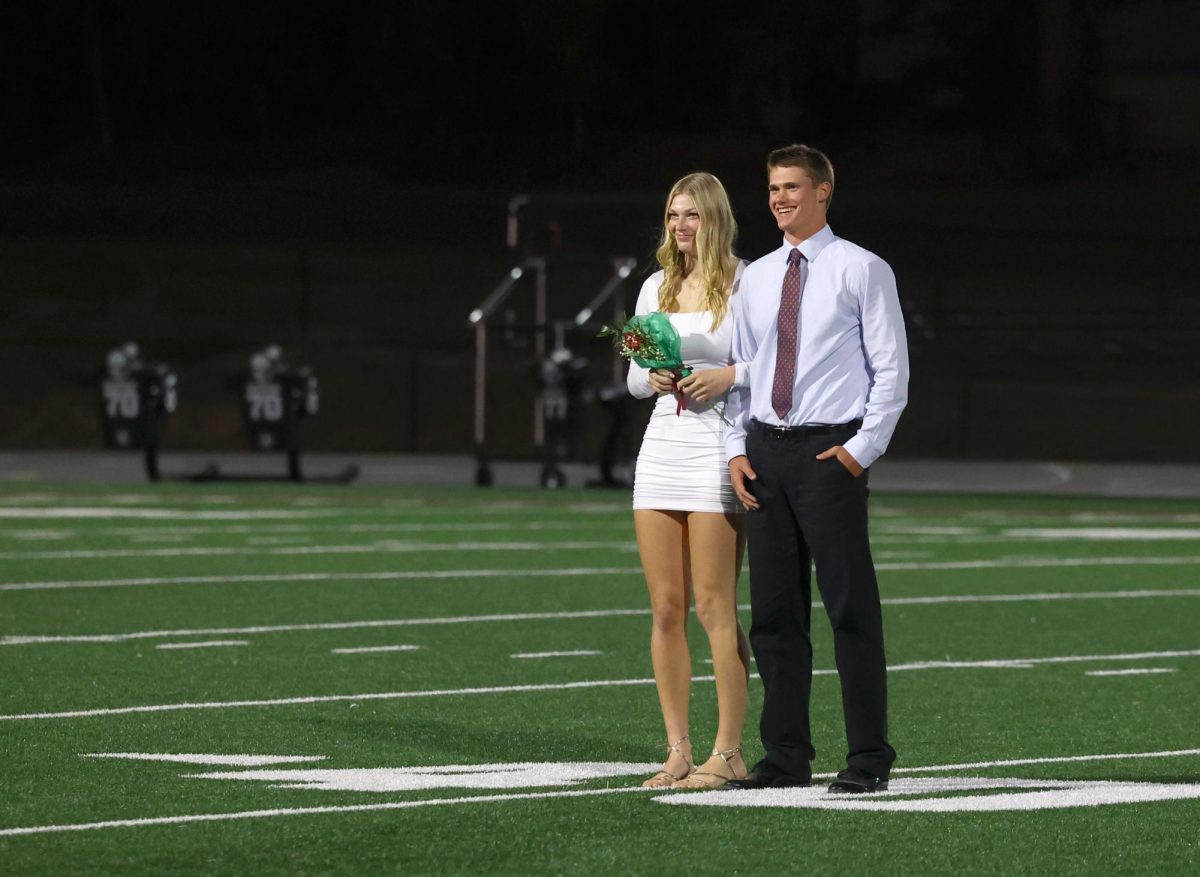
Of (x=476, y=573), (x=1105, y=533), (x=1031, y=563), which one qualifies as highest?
(x=476, y=573)

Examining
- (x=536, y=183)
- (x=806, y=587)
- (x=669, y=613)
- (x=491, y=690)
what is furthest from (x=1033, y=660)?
(x=536, y=183)

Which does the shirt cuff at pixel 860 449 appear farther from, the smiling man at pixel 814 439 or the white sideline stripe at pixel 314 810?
the white sideline stripe at pixel 314 810

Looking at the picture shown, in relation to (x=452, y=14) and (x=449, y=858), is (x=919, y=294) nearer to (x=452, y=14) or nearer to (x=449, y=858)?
(x=452, y=14)

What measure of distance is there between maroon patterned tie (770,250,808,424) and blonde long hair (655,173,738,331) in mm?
397

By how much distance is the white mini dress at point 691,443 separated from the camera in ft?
24.8

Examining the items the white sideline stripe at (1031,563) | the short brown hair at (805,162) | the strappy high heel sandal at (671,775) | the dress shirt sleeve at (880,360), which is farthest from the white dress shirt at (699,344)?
the white sideline stripe at (1031,563)

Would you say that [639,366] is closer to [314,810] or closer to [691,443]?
[691,443]

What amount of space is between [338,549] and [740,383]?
1077cm

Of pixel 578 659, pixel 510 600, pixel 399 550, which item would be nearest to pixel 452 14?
pixel 399 550

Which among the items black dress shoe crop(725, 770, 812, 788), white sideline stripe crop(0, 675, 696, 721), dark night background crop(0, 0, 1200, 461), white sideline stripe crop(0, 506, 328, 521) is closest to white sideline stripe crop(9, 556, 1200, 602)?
white sideline stripe crop(0, 675, 696, 721)

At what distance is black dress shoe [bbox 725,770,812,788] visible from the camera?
753 centimetres

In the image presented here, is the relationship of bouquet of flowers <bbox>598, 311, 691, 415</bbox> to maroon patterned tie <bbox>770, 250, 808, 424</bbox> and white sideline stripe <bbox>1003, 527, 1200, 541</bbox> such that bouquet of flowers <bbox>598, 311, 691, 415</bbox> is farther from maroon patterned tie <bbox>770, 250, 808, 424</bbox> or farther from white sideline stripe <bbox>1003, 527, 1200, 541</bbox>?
white sideline stripe <bbox>1003, 527, 1200, 541</bbox>

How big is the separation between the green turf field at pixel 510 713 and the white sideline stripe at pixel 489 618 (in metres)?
0.04

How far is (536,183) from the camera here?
141ft
